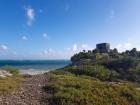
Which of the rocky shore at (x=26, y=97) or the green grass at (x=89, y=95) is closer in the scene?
the rocky shore at (x=26, y=97)

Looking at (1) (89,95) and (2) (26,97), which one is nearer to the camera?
(2) (26,97)

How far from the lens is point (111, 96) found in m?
21.0

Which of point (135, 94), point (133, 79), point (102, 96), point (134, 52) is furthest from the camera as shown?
point (134, 52)

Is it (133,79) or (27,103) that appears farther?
(133,79)

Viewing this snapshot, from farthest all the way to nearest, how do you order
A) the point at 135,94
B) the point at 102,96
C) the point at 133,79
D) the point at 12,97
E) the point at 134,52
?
the point at 134,52 → the point at 133,79 → the point at 135,94 → the point at 102,96 → the point at 12,97

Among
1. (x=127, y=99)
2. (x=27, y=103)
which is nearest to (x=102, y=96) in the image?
(x=127, y=99)

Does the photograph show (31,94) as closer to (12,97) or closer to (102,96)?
(12,97)

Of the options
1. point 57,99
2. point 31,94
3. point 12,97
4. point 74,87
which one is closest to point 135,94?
point 74,87

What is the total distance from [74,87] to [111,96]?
401cm

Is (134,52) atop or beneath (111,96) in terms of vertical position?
atop

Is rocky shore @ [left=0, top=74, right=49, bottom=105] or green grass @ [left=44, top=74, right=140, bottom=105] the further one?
green grass @ [left=44, top=74, right=140, bottom=105]

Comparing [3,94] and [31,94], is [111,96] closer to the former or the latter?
[31,94]

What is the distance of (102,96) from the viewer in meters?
20.7

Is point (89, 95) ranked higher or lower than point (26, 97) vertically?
lower
